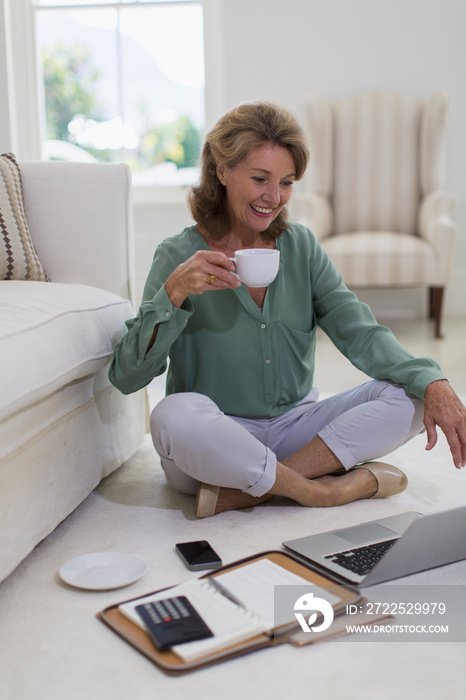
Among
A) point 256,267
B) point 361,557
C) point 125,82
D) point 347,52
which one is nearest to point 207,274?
point 256,267

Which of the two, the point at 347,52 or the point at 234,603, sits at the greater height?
the point at 347,52

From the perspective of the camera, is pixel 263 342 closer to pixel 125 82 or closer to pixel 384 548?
pixel 384 548

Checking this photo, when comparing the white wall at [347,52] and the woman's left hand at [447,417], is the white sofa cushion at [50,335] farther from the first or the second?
the white wall at [347,52]

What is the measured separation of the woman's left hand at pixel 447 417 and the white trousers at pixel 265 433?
0.10 m

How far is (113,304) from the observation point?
183 cm

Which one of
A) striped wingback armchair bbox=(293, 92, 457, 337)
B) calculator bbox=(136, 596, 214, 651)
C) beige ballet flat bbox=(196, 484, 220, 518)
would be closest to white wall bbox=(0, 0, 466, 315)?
striped wingback armchair bbox=(293, 92, 457, 337)

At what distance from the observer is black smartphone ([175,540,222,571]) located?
135 cm

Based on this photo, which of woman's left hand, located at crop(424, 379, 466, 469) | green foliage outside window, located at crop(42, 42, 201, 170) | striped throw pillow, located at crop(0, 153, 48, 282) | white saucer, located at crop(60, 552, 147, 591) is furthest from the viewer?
green foliage outside window, located at crop(42, 42, 201, 170)

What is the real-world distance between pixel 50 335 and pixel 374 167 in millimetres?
3226

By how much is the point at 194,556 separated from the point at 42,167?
1.18m

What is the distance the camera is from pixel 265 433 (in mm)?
1721

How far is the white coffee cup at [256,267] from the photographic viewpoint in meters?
1.35

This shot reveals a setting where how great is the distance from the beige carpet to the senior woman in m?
0.07

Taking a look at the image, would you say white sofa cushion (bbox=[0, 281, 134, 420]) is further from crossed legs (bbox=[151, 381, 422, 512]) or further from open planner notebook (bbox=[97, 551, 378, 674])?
open planner notebook (bbox=[97, 551, 378, 674])
